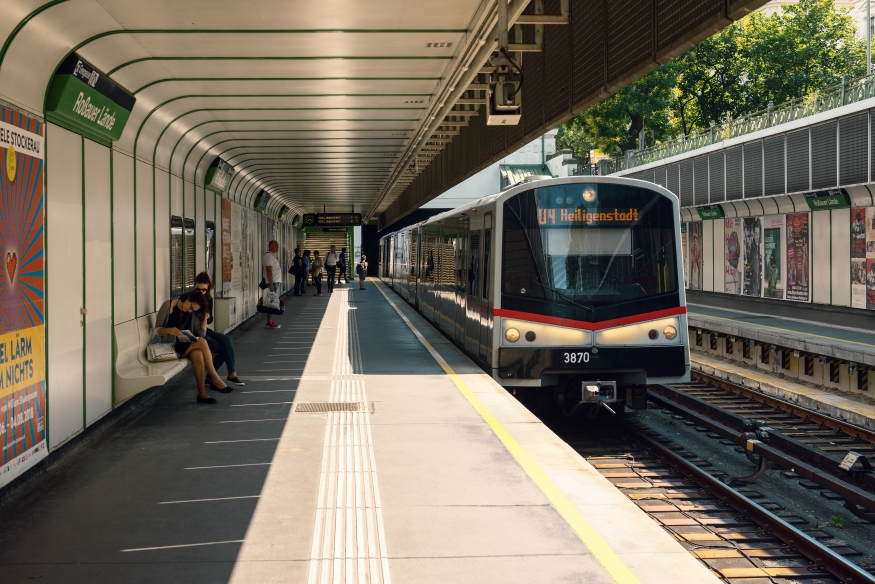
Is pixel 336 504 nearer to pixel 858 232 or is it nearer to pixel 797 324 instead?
pixel 797 324

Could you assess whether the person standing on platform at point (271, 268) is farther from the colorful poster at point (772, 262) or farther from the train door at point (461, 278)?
the colorful poster at point (772, 262)

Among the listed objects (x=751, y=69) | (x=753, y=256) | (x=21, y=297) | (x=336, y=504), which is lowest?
(x=336, y=504)

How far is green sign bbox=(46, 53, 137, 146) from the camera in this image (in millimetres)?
6941

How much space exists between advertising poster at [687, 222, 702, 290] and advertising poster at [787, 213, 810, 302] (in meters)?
6.68

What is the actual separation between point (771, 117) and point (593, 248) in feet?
54.5

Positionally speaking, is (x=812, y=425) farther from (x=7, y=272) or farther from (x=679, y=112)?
(x=679, y=112)

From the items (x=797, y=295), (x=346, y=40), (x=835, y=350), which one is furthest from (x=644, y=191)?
(x=797, y=295)

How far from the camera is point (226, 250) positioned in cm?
1691

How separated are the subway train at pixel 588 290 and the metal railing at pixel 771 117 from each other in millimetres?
11632

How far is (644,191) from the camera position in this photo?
10945mm

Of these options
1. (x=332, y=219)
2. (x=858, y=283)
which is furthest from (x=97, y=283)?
(x=332, y=219)

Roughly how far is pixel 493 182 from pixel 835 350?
38.7m

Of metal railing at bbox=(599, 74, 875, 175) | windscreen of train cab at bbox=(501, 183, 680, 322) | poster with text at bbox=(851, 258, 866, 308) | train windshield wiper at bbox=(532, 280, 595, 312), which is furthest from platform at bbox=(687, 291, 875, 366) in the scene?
train windshield wiper at bbox=(532, 280, 595, 312)

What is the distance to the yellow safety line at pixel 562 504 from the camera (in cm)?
457
